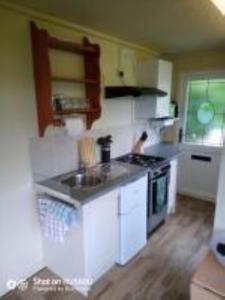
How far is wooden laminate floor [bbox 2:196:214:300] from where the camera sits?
1.95 m

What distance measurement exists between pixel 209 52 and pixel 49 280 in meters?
3.53

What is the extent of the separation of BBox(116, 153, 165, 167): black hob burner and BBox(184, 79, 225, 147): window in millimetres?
1232

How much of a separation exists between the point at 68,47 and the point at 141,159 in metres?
1.53

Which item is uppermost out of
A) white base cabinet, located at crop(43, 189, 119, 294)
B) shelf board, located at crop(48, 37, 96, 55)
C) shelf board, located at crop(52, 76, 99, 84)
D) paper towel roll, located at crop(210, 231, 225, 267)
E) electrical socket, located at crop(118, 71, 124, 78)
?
shelf board, located at crop(48, 37, 96, 55)

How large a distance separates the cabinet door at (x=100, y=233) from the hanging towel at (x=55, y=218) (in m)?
0.13

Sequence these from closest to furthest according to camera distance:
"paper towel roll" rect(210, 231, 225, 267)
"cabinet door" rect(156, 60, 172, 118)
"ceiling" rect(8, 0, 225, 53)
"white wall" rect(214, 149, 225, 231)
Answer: "paper towel roll" rect(210, 231, 225, 267) < "white wall" rect(214, 149, 225, 231) < "ceiling" rect(8, 0, 225, 53) < "cabinet door" rect(156, 60, 172, 118)

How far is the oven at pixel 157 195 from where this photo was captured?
8.52 feet

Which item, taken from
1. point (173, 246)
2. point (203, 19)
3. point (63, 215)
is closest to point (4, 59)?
point (63, 215)

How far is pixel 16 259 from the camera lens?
2.02m

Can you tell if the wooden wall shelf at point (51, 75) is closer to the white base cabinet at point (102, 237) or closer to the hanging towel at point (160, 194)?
the white base cabinet at point (102, 237)

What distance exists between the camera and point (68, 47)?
2070 millimetres

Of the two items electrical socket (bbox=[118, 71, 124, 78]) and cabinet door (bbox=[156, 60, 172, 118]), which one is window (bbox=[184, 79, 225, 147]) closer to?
cabinet door (bbox=[156, 60, 172, 118])

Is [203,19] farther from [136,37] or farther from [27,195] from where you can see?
[27,195]

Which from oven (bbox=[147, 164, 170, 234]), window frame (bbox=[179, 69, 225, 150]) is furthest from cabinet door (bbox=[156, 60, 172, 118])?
oven (bbox=[147, 164, 170, 234])
